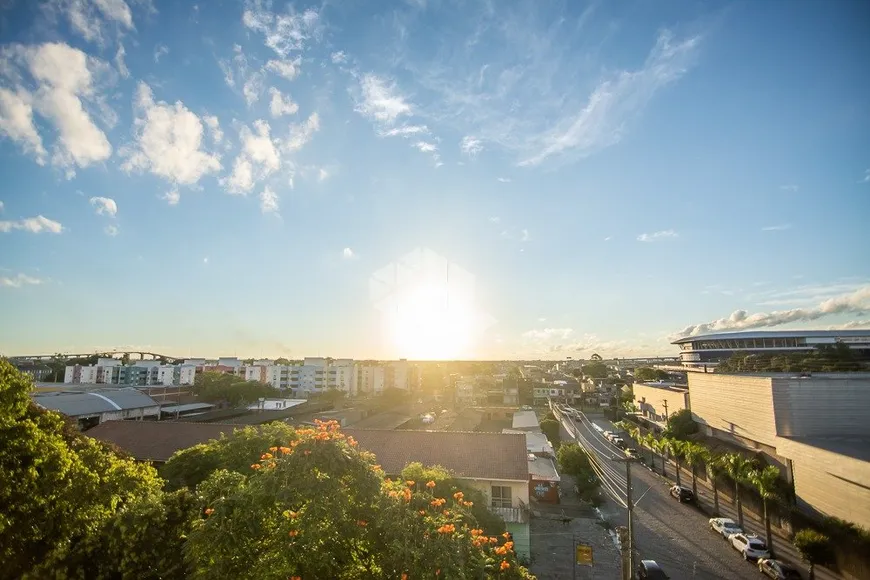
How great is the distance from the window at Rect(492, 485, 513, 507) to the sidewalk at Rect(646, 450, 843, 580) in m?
12.1

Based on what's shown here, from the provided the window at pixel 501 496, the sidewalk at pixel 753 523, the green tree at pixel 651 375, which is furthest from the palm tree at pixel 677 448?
the green tree at pixel 651 375

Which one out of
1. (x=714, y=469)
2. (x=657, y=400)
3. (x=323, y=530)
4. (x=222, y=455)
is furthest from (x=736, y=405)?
(x=323, y=530)

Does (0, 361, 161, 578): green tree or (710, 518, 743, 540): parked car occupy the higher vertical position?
(0, 361, 161, 578): green tree

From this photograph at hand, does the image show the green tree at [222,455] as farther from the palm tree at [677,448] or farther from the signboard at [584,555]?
the palm tree at [677,448]

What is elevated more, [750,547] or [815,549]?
[815,549]

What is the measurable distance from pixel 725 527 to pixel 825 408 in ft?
29.2

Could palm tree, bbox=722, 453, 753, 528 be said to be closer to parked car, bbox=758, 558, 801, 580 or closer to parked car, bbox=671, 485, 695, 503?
parked car, bbox=671, 485, 695, 503

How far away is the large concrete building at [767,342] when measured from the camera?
218 ft

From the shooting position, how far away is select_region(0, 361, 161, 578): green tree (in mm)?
7691

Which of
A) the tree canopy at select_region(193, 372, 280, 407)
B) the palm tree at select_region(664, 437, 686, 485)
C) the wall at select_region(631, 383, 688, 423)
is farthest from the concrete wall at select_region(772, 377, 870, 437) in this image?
the tree canopy at select_region(193, 372, 280, 407)

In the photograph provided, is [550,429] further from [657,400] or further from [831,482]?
[831,482]

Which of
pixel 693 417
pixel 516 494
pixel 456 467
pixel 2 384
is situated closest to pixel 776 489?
pixel 516 494

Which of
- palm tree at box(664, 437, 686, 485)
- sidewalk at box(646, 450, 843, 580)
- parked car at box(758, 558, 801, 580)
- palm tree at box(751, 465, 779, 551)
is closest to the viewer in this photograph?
parked car at box(758, 558, 801, 580)

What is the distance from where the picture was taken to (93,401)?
44281 millimetres
